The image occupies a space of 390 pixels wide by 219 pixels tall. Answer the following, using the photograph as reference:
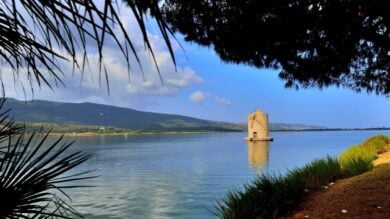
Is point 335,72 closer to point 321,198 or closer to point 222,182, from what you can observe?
point 321,198

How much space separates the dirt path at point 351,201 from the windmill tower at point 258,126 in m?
84.5

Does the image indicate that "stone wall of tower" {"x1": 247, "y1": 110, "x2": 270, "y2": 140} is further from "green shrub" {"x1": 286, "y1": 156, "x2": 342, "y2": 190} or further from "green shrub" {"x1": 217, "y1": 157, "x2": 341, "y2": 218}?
"green shrub" {"x1": 217, "y1": 157, "x2": 341, "y2": 218}

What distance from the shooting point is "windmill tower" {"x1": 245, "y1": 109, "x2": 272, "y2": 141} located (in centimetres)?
9506

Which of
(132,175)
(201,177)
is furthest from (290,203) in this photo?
(132,175)

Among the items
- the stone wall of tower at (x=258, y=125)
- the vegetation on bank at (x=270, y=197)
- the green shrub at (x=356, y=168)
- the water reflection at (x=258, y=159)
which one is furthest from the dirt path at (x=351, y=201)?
the stone wall of tower at (x=258, y=125)

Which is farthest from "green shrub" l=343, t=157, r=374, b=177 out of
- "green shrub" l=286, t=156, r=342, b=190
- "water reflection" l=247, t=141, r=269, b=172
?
"water reflection" l=247, t=141, r=269, b=172

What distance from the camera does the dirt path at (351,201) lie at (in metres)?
7.92

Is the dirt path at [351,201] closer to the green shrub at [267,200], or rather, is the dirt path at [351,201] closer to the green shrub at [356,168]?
the green shrub at [267,200]

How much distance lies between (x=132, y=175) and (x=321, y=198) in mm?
25396

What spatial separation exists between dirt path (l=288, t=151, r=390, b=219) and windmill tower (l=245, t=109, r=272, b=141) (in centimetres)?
8451

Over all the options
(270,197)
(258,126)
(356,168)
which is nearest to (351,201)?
(270,197)

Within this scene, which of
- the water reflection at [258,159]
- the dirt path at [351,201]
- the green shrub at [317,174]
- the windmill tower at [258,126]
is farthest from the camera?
the windmill tower at [258,126]

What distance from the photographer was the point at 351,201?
8750 millimetres

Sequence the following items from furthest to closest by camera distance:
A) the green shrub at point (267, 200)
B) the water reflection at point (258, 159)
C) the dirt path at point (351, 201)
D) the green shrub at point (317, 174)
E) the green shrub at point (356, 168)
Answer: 1. the water reflection at point (258, 159)
2. the green shrub at point (356, 168)
3. the green shrub at point (317, 174)
4. the green shrub at point (267, 200)
5. the dirt path at point (351, 201)
